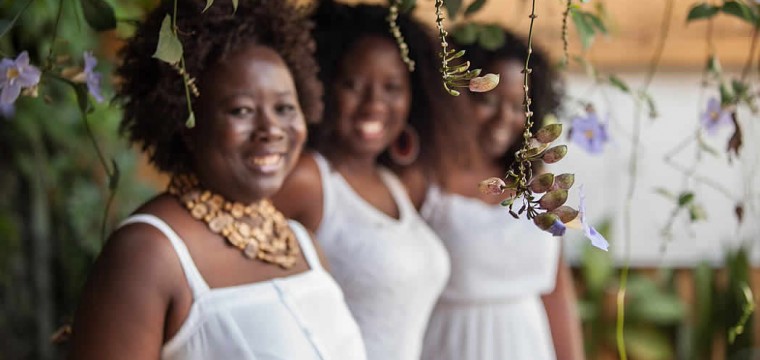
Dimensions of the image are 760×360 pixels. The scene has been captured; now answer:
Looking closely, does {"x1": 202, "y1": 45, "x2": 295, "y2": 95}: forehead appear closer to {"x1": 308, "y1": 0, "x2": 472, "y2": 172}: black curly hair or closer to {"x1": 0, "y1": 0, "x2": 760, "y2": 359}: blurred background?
{"x1": 308, "y1": 0, "x2": 472, "y2": 172}: black curly hair

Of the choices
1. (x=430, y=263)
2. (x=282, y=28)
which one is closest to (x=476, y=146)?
(x=430, y=263)

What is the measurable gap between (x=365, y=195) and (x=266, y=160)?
0.49m

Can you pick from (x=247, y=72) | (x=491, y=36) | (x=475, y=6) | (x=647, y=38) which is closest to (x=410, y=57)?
(x=491, y=36)

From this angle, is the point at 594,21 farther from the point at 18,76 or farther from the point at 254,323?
the point at 18,76

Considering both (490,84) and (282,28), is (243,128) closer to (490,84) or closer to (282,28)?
(282,28)

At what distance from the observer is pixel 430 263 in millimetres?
1736

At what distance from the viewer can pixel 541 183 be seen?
2.72 feet

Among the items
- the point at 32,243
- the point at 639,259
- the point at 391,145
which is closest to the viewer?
the point at 391,145

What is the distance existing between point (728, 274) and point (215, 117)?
2.65m

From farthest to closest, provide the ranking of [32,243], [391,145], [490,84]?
[32,243], [391,145], [490,84]

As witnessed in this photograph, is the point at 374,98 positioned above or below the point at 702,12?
below

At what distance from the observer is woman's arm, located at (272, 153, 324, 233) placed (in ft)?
5.30

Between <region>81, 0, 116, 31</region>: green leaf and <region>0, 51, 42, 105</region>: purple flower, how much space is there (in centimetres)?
9

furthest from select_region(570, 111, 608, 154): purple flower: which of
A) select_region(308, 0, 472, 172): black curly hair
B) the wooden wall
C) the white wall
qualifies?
→ the white wall
